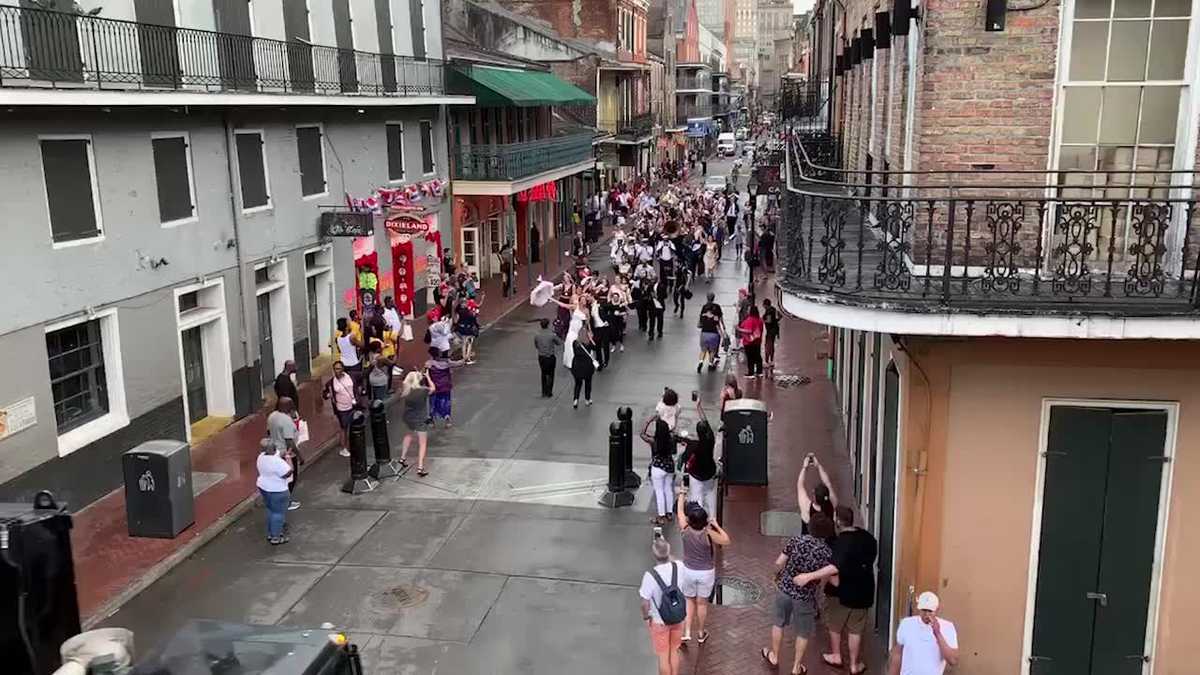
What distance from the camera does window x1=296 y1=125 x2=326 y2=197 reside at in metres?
18.2

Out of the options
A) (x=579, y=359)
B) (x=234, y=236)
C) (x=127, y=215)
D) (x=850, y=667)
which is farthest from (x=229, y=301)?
(x=850, y=667)

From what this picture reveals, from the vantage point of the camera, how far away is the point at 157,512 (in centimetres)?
1127

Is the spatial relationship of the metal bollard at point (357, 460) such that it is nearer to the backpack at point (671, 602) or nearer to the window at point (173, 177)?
the window at point (173, 177)

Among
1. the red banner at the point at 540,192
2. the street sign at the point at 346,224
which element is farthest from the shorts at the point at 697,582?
the red banner at the point at 540,192

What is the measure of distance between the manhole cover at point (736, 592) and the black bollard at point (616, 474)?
88.0 inches

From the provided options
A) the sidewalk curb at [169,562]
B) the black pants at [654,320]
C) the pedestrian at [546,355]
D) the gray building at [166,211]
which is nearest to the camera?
the sidewalk curb at [169,562]

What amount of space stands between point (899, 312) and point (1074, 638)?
313cm

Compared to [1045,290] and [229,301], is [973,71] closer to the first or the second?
[1045,290]

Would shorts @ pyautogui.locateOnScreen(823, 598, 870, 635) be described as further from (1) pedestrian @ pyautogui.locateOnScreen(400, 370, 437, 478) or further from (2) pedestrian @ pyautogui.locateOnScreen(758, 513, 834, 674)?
(1) pedestrian @ pyautogui.locateOnScreen(400, 370, 437, 478)

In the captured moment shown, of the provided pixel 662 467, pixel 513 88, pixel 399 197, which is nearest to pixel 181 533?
pixel 662 467

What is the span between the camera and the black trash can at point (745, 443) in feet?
40.5

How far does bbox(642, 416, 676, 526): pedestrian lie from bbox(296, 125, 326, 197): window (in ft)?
32.3

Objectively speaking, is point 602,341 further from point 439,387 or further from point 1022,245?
point 1022,245

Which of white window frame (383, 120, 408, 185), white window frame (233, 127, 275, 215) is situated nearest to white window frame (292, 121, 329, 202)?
white window frame (233, 127, 275, 215)
